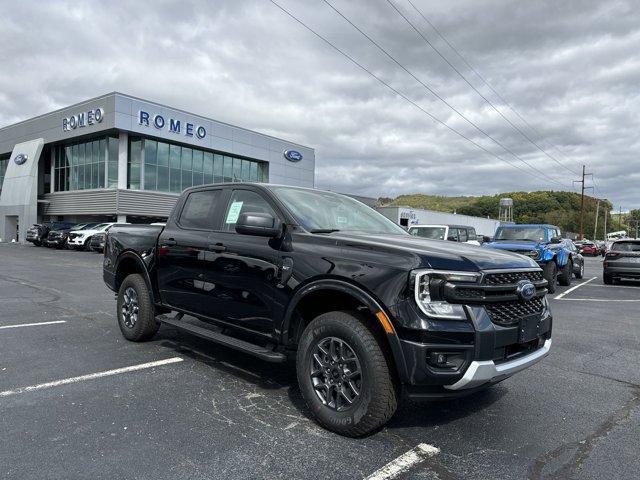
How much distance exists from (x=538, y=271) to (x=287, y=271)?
6.77ft

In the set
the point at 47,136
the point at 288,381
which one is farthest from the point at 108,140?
the point at 288,381

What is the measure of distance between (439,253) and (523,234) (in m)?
11.5

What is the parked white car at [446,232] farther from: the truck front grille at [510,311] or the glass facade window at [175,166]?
the glass facade window at [175,166]

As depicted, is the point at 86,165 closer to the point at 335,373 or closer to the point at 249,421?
the point at 249,421

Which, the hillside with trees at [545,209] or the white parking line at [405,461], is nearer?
the white parking line at [405,461]

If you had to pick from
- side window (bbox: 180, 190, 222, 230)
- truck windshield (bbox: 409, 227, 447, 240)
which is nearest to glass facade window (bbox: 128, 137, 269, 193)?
truck windshield (bbox: 409, 227, 447, 240)

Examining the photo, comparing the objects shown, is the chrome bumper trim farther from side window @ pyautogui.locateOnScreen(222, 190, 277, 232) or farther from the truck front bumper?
side window @ pyautogui.locateOnScreen(222, 190, 277, 232)

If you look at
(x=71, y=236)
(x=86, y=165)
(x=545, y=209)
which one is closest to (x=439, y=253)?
(x=71, y=236)

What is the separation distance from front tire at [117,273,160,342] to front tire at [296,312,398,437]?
2.68 meters

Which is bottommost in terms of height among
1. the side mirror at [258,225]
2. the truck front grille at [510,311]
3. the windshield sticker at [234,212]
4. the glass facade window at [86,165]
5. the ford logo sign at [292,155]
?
the truck front grille at [510,311]

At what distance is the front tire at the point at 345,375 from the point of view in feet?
10.8

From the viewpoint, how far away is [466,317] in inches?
126

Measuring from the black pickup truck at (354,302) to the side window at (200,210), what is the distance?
57 millimetres

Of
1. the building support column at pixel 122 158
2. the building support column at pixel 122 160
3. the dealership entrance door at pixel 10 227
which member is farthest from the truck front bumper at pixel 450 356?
the dealership entrance door at pixel 10 227
